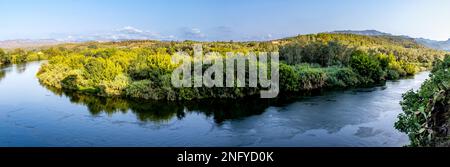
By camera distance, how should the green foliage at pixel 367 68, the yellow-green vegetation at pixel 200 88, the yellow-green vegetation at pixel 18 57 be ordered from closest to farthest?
the yellow-green vegetation at pixel 200 88
the green foliage at pixel 367 68
the yellow-green vegetation at pixel 18 57

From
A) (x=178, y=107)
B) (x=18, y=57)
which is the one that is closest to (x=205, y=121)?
(x=178, y=107)

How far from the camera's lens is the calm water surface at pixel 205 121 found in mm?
18875

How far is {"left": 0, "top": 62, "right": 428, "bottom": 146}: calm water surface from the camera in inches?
743

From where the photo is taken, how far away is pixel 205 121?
23.0 metres

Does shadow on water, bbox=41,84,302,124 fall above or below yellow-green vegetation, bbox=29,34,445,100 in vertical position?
below

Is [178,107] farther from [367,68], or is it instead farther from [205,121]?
[367,68]

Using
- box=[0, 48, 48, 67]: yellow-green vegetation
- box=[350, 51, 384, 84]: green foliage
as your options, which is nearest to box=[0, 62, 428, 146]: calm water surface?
box=[350, 51, 384, 84]: green foliage

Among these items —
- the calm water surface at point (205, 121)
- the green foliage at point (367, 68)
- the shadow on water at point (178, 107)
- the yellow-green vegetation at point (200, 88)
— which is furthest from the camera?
the green foliage at point (367, 68)

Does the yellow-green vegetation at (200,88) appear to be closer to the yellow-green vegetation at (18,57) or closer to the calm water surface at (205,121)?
the calm water surface at (205,121)

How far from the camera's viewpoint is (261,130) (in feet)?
66.8

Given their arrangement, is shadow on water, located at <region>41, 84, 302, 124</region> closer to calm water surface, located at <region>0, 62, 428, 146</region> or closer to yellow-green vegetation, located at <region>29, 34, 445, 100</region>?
calm water surface, located at <region>0, 62, 428, 146</region>

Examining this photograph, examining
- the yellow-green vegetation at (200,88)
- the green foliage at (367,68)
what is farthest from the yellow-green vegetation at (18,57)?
the green foliage at (367,68)
